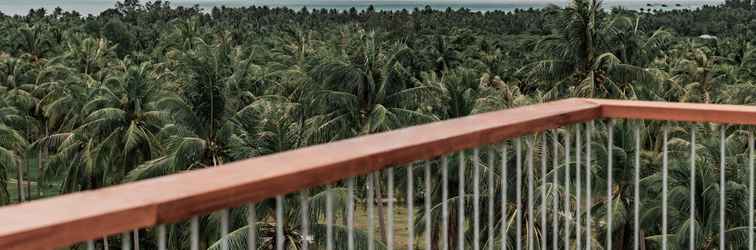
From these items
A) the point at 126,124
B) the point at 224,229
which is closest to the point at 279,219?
the point at 224,229

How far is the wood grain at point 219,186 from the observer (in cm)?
128

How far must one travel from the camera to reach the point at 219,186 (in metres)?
1.53

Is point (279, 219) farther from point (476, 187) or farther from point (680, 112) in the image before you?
point (680, 112)

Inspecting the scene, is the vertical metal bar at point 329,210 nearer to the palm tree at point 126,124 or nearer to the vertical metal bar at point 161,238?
the vertical metal bar at point 161,238

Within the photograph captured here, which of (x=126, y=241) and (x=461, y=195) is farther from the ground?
(x=126, y=241)

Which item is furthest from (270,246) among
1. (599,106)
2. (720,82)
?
(720,82)

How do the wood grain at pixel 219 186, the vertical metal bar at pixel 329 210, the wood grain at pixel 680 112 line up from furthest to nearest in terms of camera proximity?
the wood grain at pixel 680 112
the vertical metal bar at pixel 329 210
the wood grain at pixel 219 186

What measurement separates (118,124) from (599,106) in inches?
925

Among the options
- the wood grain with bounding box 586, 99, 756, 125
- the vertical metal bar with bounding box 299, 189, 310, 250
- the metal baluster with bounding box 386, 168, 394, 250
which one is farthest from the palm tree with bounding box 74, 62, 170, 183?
the vertical metal bar with bounding box 299, 189, 310, 250

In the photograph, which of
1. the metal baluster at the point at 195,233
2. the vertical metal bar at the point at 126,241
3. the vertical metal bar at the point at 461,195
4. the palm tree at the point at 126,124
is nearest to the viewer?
the vertical metal bar at the point at 126,241

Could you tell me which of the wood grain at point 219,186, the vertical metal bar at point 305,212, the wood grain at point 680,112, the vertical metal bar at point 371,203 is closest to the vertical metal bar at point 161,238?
the wood grain at point 219,186

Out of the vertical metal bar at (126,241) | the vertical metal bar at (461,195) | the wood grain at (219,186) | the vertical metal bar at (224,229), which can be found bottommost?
the vertical metal bar at (461,195)

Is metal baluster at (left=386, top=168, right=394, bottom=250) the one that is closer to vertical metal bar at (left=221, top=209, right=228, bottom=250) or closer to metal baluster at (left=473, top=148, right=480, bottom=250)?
metal baluster at (left=473, top=148, right=480, bottom=250)

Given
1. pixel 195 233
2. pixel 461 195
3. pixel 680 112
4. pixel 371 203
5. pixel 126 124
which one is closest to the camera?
pixel 195 233
